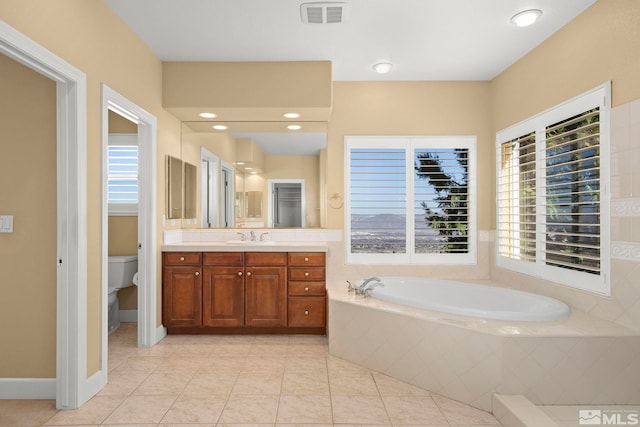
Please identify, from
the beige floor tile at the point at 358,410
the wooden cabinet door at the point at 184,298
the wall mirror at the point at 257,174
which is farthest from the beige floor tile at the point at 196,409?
the wall mirror at the point at 257,174

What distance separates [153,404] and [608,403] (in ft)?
8.87

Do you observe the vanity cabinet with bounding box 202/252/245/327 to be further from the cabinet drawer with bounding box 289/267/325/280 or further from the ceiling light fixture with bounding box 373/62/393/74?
the ceiling light fixture with bounding box 373/62/393/74

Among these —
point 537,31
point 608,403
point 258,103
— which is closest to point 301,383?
point 608,403

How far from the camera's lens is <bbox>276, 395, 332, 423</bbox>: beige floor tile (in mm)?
2365

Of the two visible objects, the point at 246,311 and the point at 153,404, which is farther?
the point at 246,311

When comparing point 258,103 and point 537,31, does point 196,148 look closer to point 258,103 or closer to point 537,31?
point 258,103

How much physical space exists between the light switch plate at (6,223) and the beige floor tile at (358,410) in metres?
2.29

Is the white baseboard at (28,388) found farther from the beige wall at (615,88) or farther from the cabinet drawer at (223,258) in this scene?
the beige wall at (615,88)

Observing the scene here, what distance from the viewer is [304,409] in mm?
2486

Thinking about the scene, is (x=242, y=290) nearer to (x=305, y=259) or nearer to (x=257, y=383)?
(x=305, y=259)

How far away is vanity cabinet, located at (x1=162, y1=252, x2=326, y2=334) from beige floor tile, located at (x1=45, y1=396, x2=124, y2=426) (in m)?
1.30

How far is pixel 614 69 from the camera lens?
2662 mm

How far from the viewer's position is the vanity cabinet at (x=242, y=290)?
12.7 feet

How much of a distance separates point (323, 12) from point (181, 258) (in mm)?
2471
